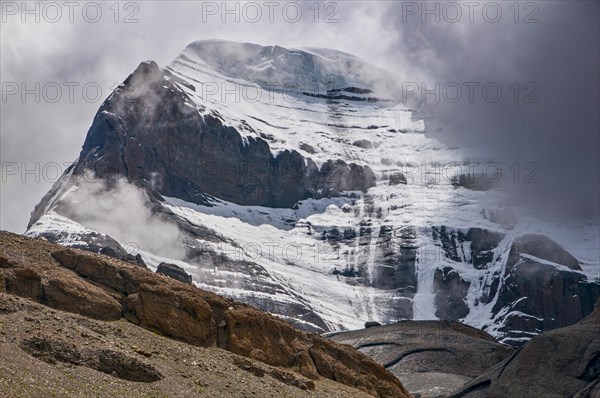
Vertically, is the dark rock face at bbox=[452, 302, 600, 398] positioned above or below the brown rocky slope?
below

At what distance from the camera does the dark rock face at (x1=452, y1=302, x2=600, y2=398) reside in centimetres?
15562

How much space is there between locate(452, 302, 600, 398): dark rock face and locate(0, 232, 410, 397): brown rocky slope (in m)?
79.5

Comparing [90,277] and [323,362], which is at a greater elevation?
[90,277]

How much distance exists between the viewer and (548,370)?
159750 millimetres

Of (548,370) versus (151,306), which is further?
(548,370)

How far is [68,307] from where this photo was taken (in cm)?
6688

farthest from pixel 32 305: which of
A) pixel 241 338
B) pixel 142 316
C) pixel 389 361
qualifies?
pixel 389 361

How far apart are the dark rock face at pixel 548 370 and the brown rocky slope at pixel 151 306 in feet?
261

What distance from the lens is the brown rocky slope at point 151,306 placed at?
67000 mm

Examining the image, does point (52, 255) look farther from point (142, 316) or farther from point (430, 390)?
point (430, 390)

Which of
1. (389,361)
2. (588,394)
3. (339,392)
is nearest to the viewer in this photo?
(339,392)

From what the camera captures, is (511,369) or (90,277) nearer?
(90,277)

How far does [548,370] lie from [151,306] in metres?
98.6

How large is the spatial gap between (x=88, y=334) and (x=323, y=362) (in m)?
19.8
